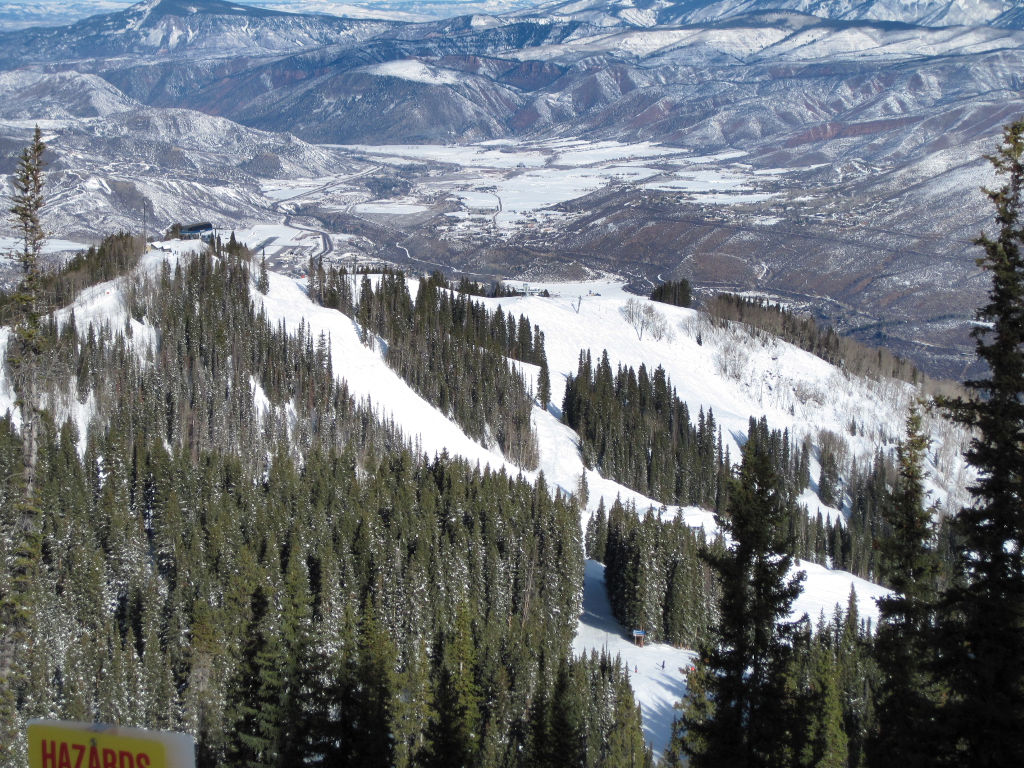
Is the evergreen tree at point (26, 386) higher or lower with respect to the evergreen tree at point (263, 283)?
higher

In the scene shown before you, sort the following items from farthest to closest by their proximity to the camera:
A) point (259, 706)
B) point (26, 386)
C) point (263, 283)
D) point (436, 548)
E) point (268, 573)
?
point (263, 283) < point (436, 548) < point (268, 573) < point (259, 706) < point (26, 386)

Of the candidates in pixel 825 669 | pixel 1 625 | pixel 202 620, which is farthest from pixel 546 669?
pixel 1 625

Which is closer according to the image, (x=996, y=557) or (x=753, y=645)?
(x=996, y=557)

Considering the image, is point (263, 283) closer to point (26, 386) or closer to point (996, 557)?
point (26, 386)

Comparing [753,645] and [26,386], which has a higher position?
[26,386]

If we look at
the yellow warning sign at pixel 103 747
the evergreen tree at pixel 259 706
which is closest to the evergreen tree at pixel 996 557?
the yellow warning sign at pixel 103 747

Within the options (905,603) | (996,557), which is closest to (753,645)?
(905,603)

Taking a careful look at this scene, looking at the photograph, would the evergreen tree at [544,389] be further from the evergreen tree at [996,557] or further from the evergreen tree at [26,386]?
the evergreen tree at [996,557]
